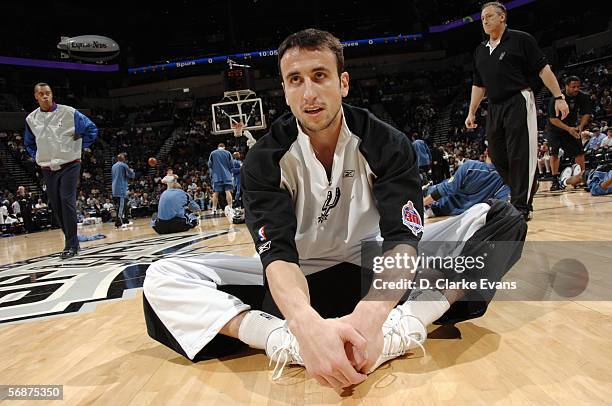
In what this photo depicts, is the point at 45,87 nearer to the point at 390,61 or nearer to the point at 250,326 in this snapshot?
the point at 250,326

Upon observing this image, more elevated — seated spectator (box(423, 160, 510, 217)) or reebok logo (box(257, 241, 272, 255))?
reebok logo (box(257, 241, 272, 255))

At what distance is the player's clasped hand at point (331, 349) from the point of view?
1064 millimetres

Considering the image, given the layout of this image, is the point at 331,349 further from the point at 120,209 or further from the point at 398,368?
the point at 120,209

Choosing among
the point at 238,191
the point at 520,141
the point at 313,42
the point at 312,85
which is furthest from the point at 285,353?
the point at 238,191

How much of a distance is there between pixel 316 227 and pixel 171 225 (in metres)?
5.95

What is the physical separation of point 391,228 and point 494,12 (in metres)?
3.06

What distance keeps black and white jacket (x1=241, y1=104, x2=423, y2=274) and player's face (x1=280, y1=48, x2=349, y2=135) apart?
0.28ft

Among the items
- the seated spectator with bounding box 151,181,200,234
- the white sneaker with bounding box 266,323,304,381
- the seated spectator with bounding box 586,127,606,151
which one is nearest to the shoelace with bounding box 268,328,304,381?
the white sneaker with bounding box 266,323,304,381

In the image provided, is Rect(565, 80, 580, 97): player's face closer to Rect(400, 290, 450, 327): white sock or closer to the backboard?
Rect(400, 290, 450, 327): white sock

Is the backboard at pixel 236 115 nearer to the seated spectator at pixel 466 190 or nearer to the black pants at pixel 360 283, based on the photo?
the seated spectator at pixel 466 190

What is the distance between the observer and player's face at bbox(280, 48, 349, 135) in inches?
58.1

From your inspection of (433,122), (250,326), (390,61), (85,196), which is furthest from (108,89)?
(250,326)

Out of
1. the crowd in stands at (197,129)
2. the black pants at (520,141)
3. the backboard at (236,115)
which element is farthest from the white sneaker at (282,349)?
the crowd in stands at (197,129)

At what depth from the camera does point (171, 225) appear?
282 inches
